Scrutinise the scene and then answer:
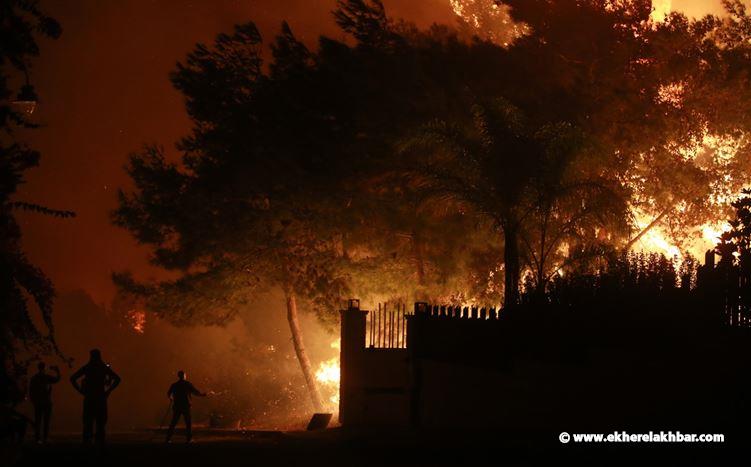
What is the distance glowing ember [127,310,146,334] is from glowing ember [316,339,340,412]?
922 inches

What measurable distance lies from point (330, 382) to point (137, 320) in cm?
2598

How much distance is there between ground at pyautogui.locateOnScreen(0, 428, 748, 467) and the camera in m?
11.0

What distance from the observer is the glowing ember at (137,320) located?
53094 millimetres

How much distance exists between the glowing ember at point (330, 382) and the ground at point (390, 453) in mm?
13533

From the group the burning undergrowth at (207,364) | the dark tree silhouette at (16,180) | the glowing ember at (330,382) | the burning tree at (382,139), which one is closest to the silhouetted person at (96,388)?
the dark tree silhouette at (16,180)

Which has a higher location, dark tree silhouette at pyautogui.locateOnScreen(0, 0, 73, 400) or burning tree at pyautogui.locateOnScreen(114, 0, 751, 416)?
burning tree at pyautogui.locateOnScreen(114, 0, 751, 416)

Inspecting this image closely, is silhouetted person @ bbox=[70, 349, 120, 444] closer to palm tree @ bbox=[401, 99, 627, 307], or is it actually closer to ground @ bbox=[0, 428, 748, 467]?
ground @ bbox=[0, 428, 748, 467]

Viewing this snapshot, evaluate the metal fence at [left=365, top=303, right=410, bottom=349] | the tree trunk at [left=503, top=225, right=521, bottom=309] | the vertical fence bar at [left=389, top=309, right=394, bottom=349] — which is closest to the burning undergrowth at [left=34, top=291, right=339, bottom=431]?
the metal fence at [left=365, top=303, right=410, bottom=349]

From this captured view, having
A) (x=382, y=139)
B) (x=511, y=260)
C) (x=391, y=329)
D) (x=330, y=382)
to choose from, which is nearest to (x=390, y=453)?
(x=511, y=260)

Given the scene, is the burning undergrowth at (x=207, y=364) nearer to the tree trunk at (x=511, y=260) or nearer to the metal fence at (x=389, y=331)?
the metal fence at (x=389, y=331)

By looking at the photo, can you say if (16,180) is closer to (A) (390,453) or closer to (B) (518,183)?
(A) (390,453)

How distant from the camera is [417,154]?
25.0 meters

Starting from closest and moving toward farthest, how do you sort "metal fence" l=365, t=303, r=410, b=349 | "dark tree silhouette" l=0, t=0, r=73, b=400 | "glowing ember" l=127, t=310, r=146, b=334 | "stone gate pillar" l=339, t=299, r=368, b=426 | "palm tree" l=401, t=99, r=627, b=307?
"dark tree silhouette" l=0, t=0, r=73, b=400, "palm tree" l=401, t=99, r=627, b=307, "metal fence" l=365, t=303, r=410, b=349, "stone gate pillar" l=339, t=299, r=368, b=426, "glowing ember" l=127, t=310, r=146, b=334

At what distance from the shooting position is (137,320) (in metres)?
54.2
